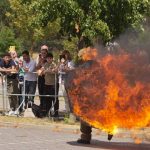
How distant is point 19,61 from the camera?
16.5 m

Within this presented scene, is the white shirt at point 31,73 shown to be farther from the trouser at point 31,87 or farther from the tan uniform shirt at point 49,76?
the tan uniform shirt at point 49,76

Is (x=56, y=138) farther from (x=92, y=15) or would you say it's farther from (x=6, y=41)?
(x=6, y=41)

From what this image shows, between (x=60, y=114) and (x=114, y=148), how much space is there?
5.46 meters

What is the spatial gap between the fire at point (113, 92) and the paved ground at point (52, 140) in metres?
0.74

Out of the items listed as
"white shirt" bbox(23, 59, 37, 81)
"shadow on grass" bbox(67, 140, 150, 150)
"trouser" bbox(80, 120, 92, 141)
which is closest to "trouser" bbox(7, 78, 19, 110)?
"white shirt" bbox(23, 59, 37, 81)

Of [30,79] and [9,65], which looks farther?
[9,65]

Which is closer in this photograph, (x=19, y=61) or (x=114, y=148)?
(x=114, y=148)

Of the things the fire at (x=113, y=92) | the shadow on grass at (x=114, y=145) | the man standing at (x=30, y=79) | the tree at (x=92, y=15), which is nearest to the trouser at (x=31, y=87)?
the man standing at (x=30, y=79)

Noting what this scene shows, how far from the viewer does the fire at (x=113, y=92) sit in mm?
9953

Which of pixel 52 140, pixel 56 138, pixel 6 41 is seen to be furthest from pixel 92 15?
pixel 6 41

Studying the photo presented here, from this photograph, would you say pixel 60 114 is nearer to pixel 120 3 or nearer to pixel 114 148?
pixel 120 3

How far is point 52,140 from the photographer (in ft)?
38.8

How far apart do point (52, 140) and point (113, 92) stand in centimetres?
232

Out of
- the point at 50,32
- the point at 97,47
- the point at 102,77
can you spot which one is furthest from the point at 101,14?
the point at 50,32
